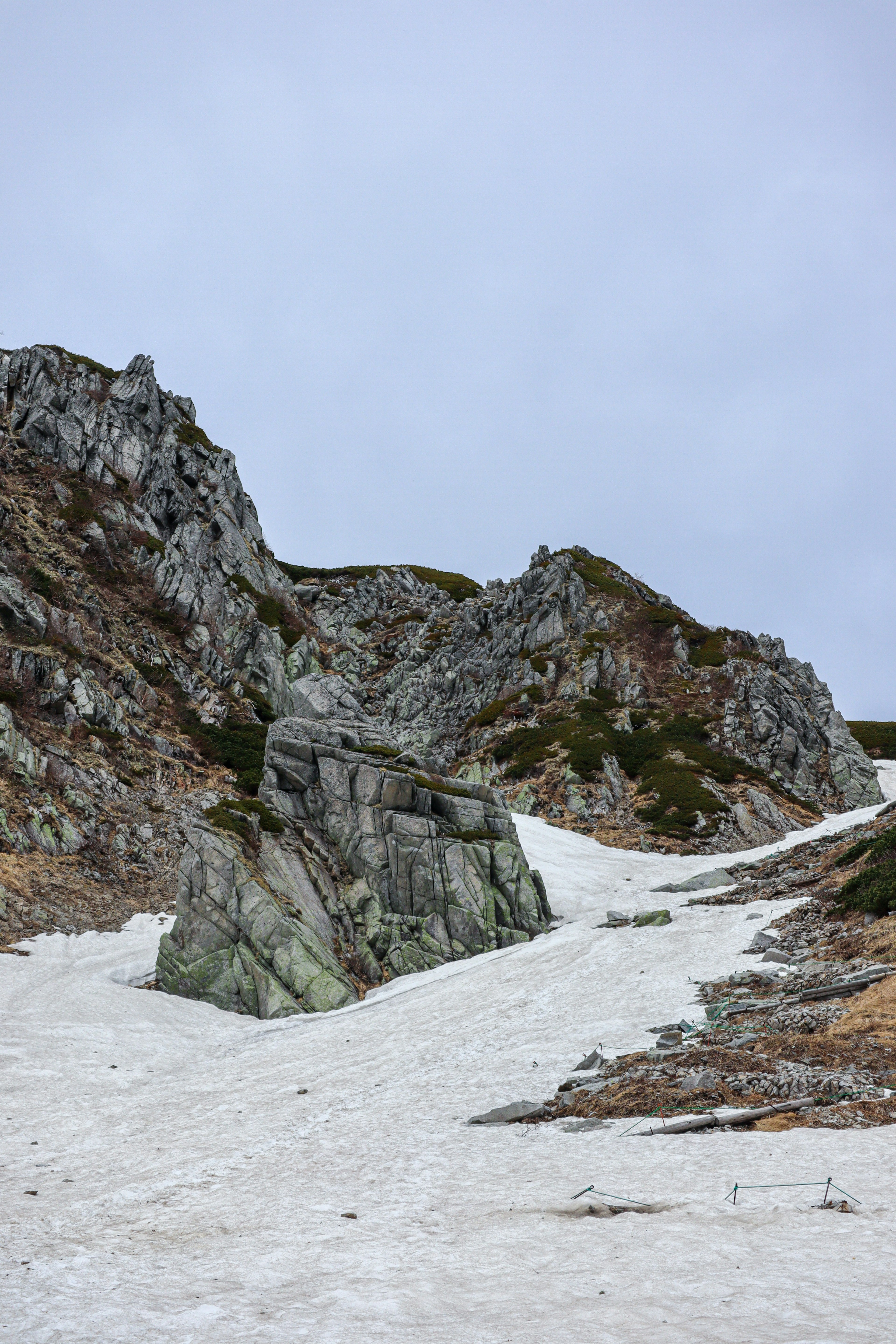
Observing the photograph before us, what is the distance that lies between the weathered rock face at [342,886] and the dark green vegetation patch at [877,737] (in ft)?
205

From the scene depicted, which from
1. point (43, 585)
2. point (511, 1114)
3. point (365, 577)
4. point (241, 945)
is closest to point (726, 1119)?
point (511, 1114)

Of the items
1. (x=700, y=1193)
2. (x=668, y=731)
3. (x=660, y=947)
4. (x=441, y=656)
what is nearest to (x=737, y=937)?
(x=660, y=947)

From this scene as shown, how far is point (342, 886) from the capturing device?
3288 cm

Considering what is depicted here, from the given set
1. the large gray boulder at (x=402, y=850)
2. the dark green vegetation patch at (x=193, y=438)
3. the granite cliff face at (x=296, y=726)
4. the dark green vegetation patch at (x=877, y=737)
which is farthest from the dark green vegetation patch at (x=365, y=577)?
the large gray boulder at (x=402, y=850)

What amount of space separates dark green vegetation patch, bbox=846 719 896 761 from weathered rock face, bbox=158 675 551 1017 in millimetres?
62479

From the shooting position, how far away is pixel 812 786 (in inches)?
2672

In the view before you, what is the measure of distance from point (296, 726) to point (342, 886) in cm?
922

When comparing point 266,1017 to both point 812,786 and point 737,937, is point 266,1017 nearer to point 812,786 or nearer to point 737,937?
point 737,937

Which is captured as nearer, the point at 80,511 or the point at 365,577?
the point at 80,511

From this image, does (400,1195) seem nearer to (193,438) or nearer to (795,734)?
(795,734)

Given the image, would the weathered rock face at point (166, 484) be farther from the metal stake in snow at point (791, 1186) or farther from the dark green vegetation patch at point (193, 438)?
the metal stake in snow at point (791, 1186)

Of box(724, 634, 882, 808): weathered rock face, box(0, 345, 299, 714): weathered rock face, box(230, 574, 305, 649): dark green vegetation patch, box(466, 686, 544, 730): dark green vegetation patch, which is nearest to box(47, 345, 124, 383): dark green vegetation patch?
box(0, 345, 299, 714): weathered rock face

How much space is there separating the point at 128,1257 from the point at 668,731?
66814mm

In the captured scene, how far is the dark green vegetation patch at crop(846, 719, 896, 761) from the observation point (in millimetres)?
87500
